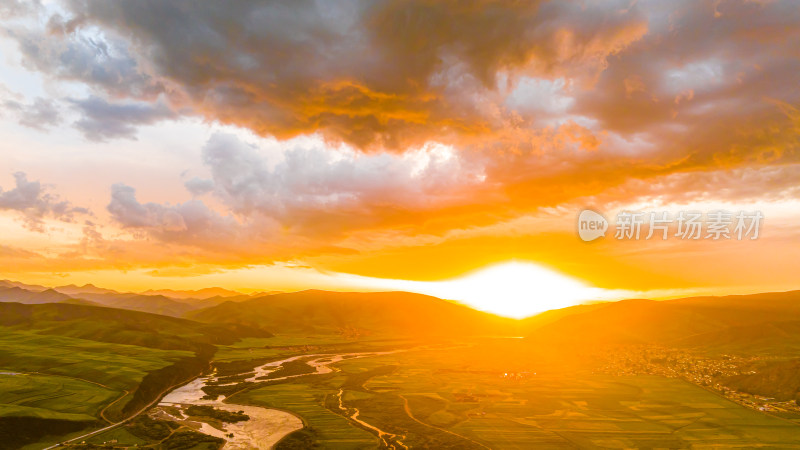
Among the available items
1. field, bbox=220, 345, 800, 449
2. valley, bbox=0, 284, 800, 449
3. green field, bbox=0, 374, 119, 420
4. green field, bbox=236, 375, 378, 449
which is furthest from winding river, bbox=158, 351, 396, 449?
green field, bbox=0, 374, 119, 420

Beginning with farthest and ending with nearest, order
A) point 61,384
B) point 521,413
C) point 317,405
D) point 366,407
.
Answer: point 317,405 → point 366,407 → point 61,384 → point 521,413

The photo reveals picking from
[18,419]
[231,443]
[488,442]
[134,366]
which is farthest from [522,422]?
[134,366]

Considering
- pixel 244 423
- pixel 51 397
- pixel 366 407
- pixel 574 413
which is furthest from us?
pixel 366 407

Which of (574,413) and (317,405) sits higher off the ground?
(574,413)

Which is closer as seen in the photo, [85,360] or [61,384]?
[61,384]

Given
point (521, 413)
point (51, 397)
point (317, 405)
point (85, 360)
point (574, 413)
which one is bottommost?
point (317, 405)

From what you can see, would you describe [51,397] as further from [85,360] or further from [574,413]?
[574,413]

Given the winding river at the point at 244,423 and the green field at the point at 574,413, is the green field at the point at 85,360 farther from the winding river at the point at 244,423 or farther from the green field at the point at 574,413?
the green field at the point at 574,413

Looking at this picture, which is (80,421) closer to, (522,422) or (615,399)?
(522,422)

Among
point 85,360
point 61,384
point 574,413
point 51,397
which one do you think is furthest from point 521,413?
point 85,360

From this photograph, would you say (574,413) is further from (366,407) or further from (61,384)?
(61,384)

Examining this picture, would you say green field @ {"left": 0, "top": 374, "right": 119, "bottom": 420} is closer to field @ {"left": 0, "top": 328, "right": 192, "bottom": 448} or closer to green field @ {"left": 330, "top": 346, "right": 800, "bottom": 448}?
field @ {"left": 0, "top": 328, "right": 192, "bottom": 448}

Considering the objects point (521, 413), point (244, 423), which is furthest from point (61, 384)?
point (521, 413)

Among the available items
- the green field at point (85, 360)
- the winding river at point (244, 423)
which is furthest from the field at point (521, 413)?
the green field at point (85, 360)
